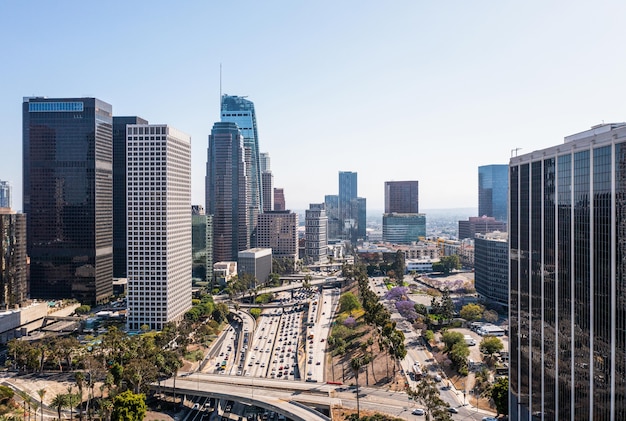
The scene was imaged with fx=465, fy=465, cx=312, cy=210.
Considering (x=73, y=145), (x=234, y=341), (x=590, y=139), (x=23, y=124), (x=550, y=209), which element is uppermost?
(x=23, y=124)

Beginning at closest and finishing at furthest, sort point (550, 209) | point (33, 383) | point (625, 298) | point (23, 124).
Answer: point (625, 298)
point (550, 209)
point (33, 383)
point (23, 124)

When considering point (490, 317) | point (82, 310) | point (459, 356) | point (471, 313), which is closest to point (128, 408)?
point (459, 356)

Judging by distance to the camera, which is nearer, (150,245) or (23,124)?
(150,245)

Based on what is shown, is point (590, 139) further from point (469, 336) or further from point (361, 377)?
point (469, 336)

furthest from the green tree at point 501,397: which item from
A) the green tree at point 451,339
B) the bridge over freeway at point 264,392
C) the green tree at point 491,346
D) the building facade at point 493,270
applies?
the building facade at point 493,270

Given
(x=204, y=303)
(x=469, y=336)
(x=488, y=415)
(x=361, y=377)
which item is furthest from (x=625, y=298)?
(x=204, y=303)

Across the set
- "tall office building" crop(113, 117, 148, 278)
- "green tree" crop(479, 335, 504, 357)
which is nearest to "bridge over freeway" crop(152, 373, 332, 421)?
"green tree" crop(479, 335, 504, 357)

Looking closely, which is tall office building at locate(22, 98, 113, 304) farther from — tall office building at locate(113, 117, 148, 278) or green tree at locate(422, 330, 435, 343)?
green tree at locate(422, 330, 435, 343)
